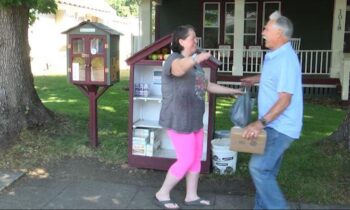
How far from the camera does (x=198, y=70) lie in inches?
184

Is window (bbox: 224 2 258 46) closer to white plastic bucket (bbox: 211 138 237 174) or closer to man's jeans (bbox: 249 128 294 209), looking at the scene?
white plastic bucket (bbox: 211 138 237 174)

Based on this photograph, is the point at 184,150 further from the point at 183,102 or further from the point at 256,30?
the point at 256,30

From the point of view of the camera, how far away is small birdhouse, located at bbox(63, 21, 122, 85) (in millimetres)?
6258

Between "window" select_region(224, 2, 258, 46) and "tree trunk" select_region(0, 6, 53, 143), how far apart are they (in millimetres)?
11009

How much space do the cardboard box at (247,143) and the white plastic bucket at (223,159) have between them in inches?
62.1

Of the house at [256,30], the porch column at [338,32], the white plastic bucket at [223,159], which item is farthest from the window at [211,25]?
the white plastic bucket at [223,159]

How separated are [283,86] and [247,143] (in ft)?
1.84

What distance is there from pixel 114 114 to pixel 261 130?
6.34 metres

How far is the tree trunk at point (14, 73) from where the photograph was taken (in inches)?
268

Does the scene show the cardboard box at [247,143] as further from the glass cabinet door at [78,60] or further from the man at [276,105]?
the glass cabinet door at [78,60]

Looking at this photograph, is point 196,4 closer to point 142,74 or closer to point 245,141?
point 142,74

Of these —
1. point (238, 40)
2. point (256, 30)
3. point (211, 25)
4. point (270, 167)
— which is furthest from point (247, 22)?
point (270, 167)

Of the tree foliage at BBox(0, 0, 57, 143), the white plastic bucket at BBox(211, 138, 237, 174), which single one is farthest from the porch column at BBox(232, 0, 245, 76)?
the white plastic bucket at BBox(211, 138, 237, 174)

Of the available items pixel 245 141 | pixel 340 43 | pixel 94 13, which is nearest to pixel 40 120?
pixel 245 141
